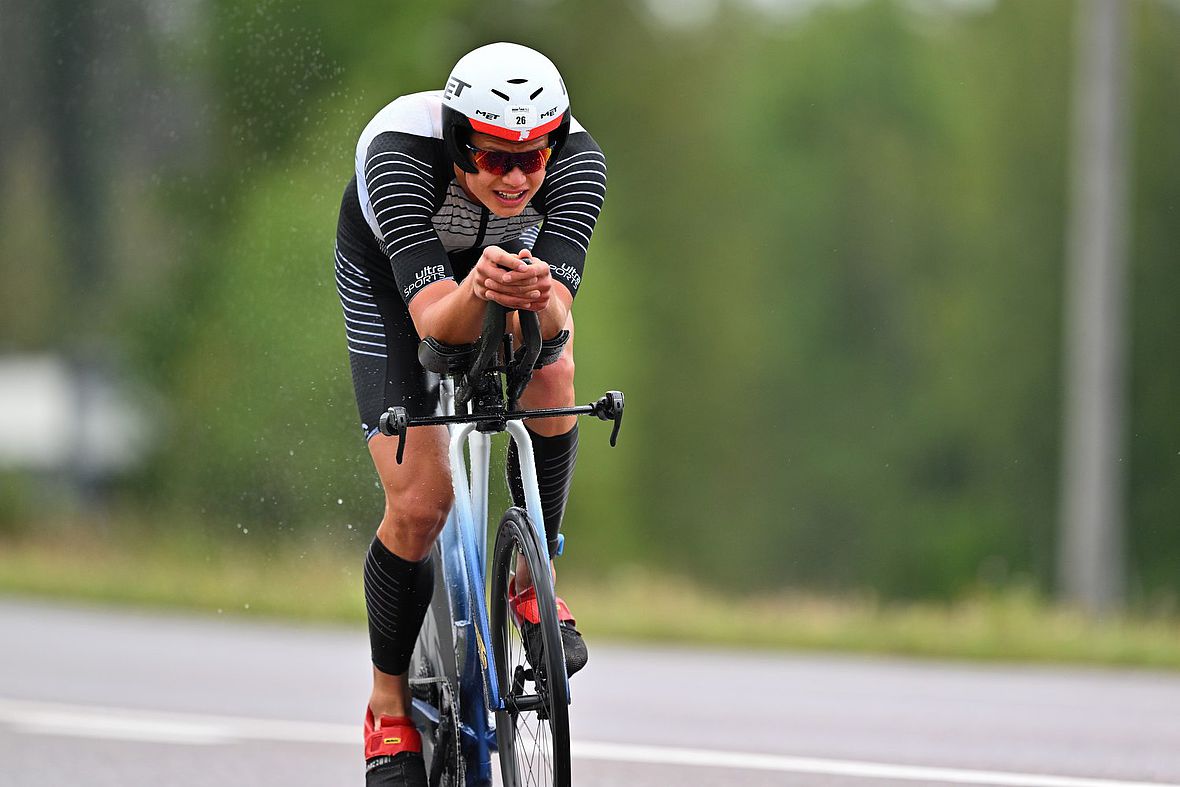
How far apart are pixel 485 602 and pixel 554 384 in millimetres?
577

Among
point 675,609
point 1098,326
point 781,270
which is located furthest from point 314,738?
point 781,270

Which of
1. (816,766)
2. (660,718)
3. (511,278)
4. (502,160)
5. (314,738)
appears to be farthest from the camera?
(660,718)

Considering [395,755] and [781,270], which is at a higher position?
→ [781,270]

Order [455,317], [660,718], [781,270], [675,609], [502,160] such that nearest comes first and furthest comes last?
[455,317]
[502,160]
[660,718]
[675,609]
[781,270]

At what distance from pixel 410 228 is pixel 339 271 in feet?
2.59

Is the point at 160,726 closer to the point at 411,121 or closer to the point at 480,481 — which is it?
the point at 480,481

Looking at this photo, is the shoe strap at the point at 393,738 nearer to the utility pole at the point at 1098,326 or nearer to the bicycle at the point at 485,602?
the bicycle at the point at 485,602

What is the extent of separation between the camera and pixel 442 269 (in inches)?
183

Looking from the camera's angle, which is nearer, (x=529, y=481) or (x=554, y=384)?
(x=529, y=481)

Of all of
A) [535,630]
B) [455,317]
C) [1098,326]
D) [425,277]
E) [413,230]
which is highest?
[1098,326]

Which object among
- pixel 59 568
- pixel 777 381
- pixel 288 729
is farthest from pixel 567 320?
pixel 777 381

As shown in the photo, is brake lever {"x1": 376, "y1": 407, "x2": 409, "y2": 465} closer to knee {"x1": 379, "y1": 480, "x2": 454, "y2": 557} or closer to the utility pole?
knee {"x1": 379, "y1": 480, "x2": 454, "y2": 557}

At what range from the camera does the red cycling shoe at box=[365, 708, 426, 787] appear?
5.28 meters

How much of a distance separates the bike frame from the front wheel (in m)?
0.05
